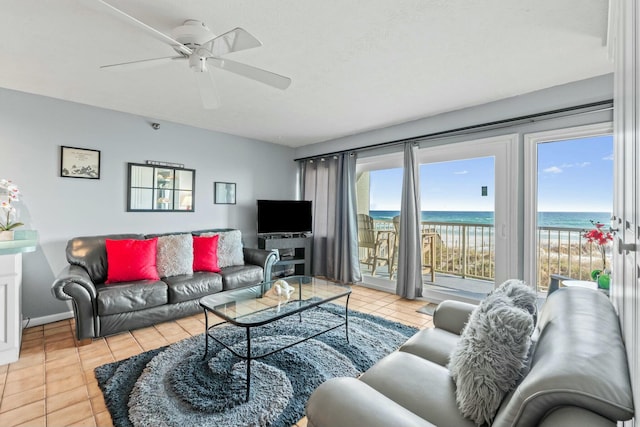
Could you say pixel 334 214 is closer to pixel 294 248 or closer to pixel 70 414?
pixel 294 248

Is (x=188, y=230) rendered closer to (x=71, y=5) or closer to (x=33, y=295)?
(x=33, y=295)

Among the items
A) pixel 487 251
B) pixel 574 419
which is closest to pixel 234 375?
pixel 574 419

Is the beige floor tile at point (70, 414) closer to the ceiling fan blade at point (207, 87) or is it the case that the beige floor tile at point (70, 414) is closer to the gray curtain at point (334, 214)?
the ceiling fan blade at point (207, 87)

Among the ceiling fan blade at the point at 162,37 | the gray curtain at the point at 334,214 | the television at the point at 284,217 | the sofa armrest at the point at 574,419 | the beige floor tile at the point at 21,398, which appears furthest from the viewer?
the television at the point at 284,217

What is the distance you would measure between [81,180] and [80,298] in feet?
4.98

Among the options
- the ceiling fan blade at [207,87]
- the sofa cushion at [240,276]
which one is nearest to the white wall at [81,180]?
the sofa cushion at [240,276]

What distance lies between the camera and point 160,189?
12.9 feet

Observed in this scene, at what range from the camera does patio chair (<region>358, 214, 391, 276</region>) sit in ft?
15.8

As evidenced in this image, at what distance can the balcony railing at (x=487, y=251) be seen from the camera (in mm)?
3111

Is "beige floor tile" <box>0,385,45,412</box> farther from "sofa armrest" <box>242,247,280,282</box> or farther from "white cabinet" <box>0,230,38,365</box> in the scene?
"sofa armrest" <box>242,247,280,282</box>

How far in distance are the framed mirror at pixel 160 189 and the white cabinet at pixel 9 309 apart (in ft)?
4.83

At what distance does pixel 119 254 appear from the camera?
3098 mm

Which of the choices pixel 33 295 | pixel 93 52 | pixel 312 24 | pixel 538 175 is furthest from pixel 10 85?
pixel 538 175

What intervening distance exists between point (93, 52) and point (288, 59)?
4.84ft
